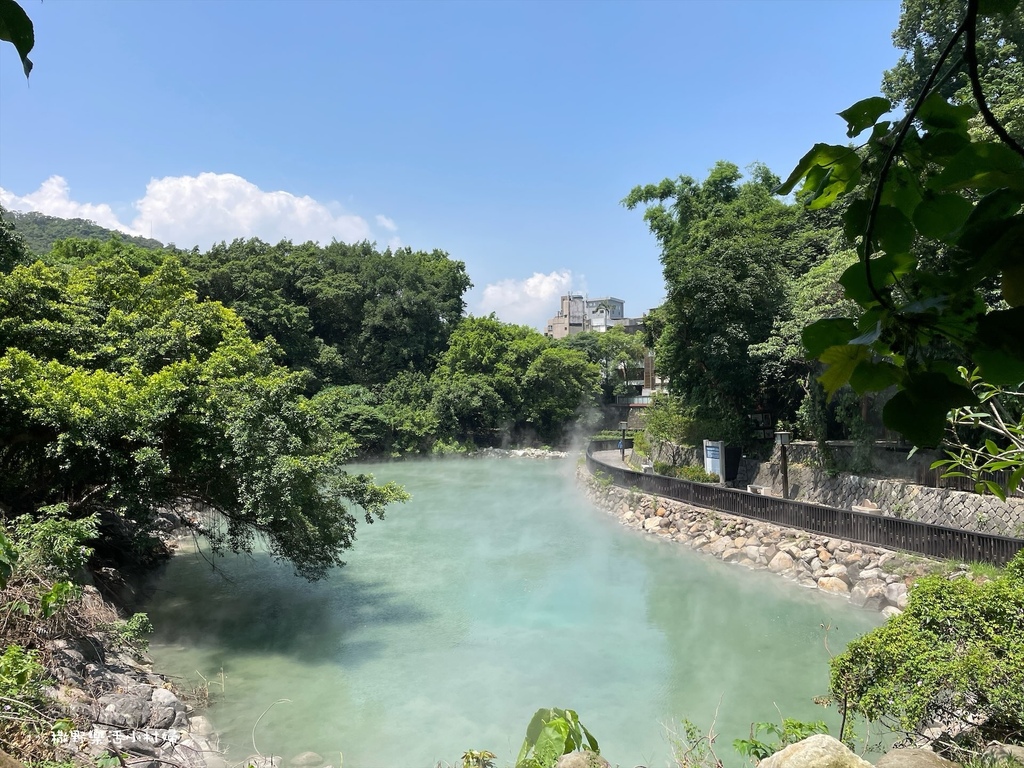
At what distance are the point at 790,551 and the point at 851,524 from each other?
100 cm

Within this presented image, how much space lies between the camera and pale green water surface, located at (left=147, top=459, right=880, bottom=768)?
5.54 metres

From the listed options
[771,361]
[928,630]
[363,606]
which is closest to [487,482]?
[771,361]

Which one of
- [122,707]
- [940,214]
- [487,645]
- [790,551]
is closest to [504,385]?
[790,551]

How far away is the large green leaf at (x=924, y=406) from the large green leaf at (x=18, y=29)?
1028mm

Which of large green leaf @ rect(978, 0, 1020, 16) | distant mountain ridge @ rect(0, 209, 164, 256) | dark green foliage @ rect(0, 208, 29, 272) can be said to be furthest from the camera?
distant mountain ridge @ rect(0, 209, 164, 256)

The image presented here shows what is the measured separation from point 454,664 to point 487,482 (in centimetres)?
1290

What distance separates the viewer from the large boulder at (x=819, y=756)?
2838 millimetres

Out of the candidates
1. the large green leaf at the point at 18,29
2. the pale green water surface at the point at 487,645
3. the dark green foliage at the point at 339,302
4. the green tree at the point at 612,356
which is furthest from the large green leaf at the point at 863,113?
the green tree at the point at 612,356

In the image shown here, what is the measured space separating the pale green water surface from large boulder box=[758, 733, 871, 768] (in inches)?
89.5

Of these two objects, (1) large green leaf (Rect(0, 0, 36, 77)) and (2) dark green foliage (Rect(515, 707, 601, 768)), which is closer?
(1) large green leaf (Rect(0, 0, 36, 77))

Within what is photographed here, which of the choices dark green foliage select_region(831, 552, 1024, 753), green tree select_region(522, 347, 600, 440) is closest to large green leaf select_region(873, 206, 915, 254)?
dark green foliage select_region(831, 552, 1024, 753)

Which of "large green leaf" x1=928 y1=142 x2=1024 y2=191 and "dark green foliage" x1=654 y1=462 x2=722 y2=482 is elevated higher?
"large green leaf" x1=928 y1=142 x2=1024 y2=191

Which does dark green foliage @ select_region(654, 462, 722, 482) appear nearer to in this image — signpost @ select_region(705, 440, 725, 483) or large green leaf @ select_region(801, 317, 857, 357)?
signpost @ select_region(705, 440, 725, 483)

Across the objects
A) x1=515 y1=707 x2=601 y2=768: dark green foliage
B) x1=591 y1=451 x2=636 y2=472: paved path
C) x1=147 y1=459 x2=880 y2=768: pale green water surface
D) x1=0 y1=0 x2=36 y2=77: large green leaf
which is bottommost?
x1=147 y1=459 x2=880 y2=768: pale green water surface
